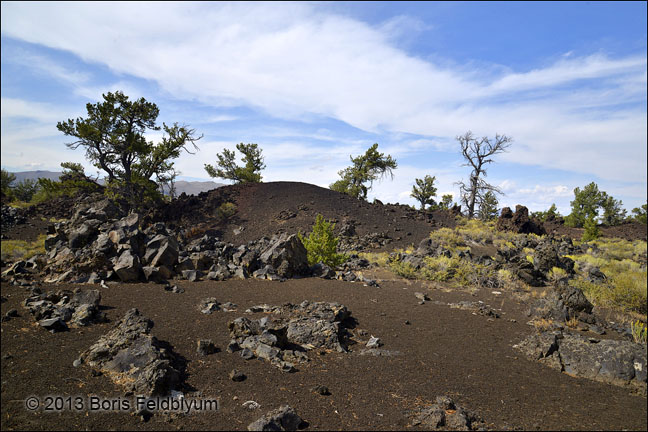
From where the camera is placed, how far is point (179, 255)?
39.4 ft

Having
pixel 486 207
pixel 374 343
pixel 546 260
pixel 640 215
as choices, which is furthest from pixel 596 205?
pixel 374 343

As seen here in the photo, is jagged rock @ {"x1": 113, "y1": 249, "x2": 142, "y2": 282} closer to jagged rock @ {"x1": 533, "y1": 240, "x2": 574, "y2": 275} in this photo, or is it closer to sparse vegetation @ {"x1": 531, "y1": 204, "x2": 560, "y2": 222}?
jagged rock @ {"x1": 533, "y1": 240, "x2": 574, "y2": 275}

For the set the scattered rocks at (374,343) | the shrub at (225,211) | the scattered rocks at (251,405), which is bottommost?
the scattered rocks at (374,343)

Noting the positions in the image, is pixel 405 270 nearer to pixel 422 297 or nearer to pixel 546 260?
pixel 422 297

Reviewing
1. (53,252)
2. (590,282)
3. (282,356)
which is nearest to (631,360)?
(282,356)

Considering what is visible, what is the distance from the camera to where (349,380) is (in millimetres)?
5008

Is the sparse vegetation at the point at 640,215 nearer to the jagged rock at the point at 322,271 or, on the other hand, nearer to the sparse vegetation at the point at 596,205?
the sparse vegetation at the point at 596,205

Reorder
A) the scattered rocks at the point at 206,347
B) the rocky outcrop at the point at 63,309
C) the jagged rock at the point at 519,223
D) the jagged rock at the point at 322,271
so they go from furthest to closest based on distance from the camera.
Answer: the jagged rock at the point at 519,223
the jagged rock at the point at 322,271
the rocky outcrop at the point at 63,309
the scattered rocks at the point at 206,347

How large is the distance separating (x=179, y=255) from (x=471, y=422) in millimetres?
11106

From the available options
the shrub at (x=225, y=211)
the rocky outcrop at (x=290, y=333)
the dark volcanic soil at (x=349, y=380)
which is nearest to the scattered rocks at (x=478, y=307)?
the dark volcanic soil at (x=349, y=380)

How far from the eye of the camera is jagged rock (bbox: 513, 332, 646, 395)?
4801 mm

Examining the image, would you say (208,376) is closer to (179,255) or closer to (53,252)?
(179,255)

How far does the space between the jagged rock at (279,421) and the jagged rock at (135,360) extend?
1.55 m

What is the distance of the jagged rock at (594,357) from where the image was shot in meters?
4.80
